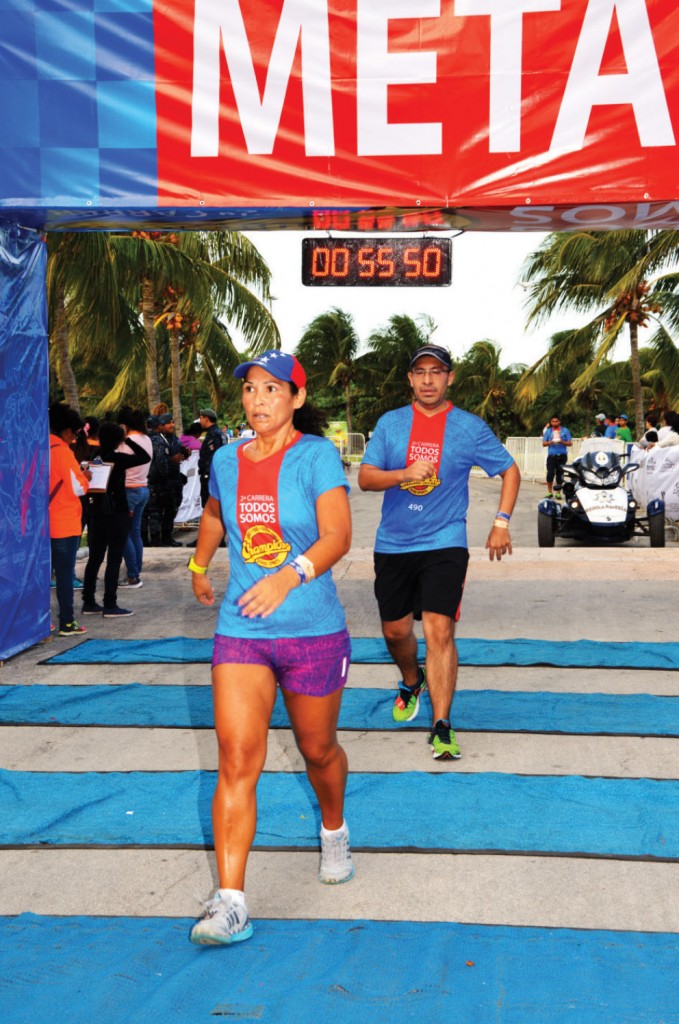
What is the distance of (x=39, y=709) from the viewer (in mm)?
6953

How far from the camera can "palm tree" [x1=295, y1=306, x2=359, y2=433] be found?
60750 mm

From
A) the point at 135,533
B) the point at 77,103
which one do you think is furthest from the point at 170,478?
the point at 77,103

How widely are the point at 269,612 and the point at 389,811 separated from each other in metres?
1.87

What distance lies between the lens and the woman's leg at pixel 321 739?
3.86m

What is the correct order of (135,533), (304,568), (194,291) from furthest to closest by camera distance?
1. (194,291)
2. (135,533)
3. (304,568)

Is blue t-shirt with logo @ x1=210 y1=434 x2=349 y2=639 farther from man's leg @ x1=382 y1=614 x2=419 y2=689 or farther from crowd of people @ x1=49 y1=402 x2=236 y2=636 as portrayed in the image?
crowd of people @ x1=49 y1=402 x2=236 y2=636

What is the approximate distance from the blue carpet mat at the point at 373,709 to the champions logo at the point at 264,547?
286 centimetres

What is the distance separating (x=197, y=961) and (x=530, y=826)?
1769 millimetres

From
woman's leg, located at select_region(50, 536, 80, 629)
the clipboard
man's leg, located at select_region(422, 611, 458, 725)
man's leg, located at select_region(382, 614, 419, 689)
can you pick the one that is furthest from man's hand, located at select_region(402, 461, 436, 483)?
the clipboard

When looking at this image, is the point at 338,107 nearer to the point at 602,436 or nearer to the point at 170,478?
the point at 170,478

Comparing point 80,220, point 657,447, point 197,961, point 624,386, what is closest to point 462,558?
point 197,961

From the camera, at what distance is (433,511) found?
5957 millimetres

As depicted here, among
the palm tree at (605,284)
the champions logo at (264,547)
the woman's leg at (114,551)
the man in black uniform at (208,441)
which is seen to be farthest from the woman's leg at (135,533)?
the palm tree at (605,284)

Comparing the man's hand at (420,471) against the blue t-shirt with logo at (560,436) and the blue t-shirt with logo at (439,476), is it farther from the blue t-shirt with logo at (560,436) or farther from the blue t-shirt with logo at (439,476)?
the blue t-shirt with logo at (560,436)
